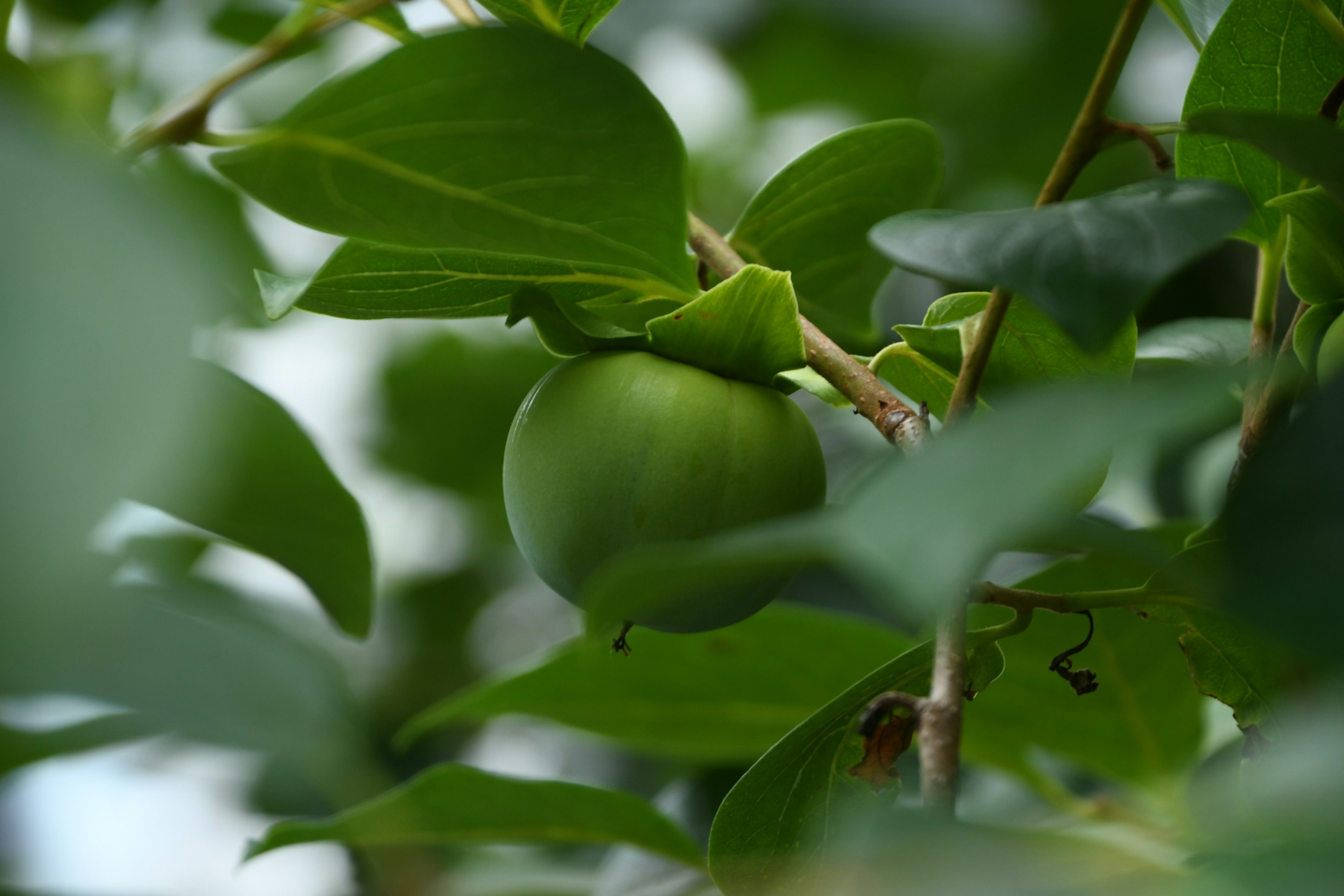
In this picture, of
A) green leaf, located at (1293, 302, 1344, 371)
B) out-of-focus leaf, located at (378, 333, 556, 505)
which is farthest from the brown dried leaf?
out-of-focus leaf, located at (378, 333, 556, 505)

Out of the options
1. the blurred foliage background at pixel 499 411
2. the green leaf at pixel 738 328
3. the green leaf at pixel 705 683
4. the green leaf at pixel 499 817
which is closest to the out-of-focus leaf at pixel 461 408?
the blurred foliage background at pixel 499 411

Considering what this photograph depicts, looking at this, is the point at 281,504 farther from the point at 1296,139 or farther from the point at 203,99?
the point at 1296,139

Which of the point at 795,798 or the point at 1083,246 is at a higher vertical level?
the point at 1083,246

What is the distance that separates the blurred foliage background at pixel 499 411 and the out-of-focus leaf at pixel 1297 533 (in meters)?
0.12

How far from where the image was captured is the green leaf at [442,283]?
18.5 inches

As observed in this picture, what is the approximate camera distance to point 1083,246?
1.12 ft

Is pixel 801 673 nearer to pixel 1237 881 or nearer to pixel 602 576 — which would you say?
pixel 602 576

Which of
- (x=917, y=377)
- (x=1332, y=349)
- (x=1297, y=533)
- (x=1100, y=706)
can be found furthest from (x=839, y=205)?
(x=1100, y=706)

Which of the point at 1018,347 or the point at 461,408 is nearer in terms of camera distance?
the point at 1018,347

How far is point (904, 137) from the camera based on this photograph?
22.9 inches

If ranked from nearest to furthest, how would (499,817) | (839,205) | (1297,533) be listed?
(1297,533) → (839,205) → (499,817)

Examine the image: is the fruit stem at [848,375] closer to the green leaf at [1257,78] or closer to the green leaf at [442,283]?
the green leaf at [442,283]

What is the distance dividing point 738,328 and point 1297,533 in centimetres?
23

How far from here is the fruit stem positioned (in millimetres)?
417
